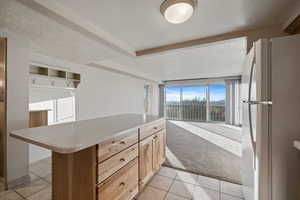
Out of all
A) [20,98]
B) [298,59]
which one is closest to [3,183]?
[20,98]

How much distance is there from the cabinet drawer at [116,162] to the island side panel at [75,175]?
71 mm

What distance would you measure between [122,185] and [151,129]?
Answer: 30.3 inches

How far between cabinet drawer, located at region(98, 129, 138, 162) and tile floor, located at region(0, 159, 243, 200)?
796 millimetres

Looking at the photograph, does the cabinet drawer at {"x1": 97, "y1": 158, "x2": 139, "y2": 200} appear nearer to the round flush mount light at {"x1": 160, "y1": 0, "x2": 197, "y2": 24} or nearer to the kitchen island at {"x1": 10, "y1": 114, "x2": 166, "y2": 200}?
the kitchen island at {"x1": 10, "y1": 114, "x2": 166, "y2": 200}

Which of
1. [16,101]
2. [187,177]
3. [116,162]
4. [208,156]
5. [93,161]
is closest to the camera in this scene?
[93,161]

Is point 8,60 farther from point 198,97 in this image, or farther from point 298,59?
point 198,97

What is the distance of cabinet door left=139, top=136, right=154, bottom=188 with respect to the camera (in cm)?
160

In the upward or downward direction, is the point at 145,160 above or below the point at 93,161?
below

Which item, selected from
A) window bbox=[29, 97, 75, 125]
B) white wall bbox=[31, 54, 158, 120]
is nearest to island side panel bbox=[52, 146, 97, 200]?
window bbox=[29, 97, 75, 125]

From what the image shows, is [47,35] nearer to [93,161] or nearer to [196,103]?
[93,161]

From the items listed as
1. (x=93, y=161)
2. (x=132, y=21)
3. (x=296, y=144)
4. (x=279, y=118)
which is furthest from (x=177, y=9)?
(x=93, y=161)

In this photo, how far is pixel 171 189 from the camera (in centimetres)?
176

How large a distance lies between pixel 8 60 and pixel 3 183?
1663mm

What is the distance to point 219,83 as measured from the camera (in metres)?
6.24
